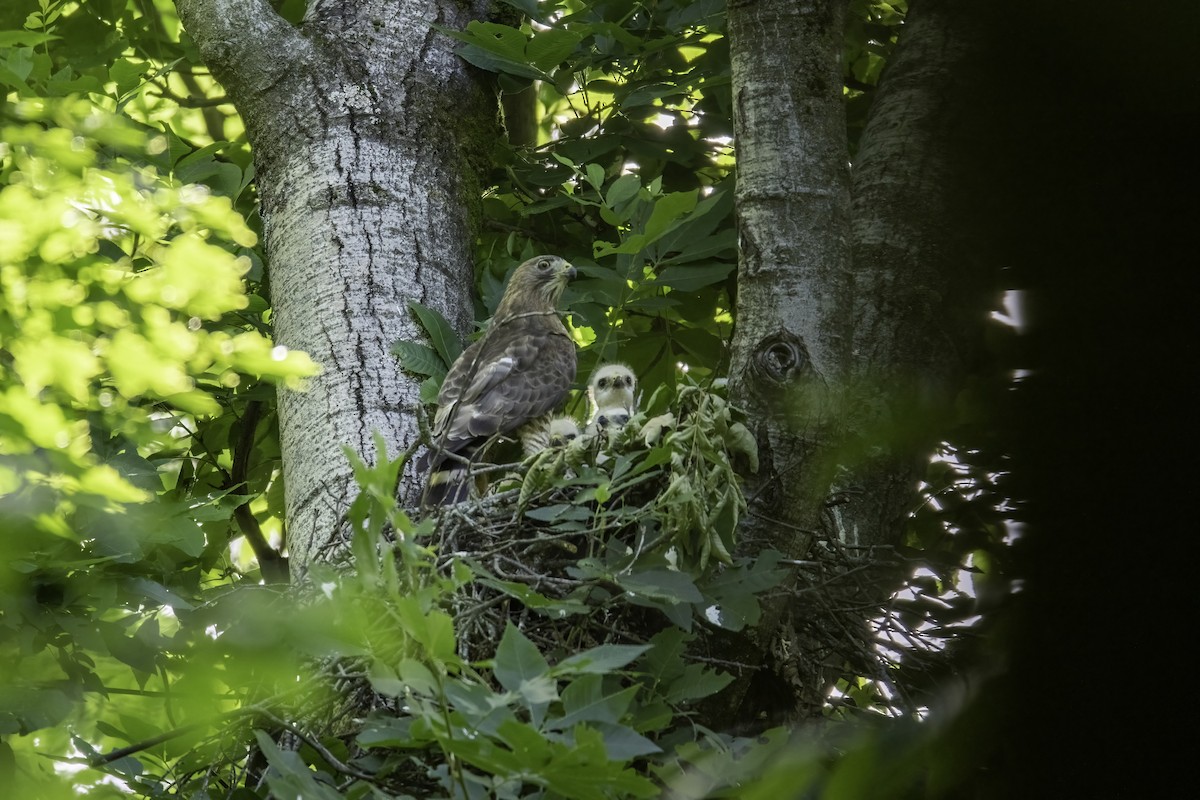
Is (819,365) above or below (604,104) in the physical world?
below

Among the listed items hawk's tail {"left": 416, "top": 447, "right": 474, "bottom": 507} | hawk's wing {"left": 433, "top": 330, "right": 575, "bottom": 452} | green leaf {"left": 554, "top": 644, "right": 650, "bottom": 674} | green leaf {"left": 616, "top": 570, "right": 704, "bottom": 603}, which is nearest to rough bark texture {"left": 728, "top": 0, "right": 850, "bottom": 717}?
green leaf {"left": 616, "top": 570, "right": 704, "bottom": 603}

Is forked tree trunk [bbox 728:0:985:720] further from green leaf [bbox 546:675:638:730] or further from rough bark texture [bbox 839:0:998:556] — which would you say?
green leaf [bbox 546:675:638:730]

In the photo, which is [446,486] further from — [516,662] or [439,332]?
[516,662]

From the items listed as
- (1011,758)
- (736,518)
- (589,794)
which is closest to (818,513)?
(736,518)

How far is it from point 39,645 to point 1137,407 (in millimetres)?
2165

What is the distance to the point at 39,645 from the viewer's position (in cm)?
223

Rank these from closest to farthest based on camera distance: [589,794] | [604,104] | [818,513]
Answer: [589,794] < [818,513] < [604,104]

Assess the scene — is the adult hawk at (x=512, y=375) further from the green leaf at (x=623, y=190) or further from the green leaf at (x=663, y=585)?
the green leaf at (x=663, y=585)

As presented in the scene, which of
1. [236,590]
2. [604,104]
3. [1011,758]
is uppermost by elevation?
[604,104]

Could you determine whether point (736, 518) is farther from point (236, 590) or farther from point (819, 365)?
point (236, 590)

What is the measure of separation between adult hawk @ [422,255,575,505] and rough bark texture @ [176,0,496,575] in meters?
0.21

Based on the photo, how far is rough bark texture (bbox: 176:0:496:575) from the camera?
10.6 ft

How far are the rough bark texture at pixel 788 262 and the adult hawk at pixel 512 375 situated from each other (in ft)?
3.75

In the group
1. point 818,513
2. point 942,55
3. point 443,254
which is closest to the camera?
point 942,55
